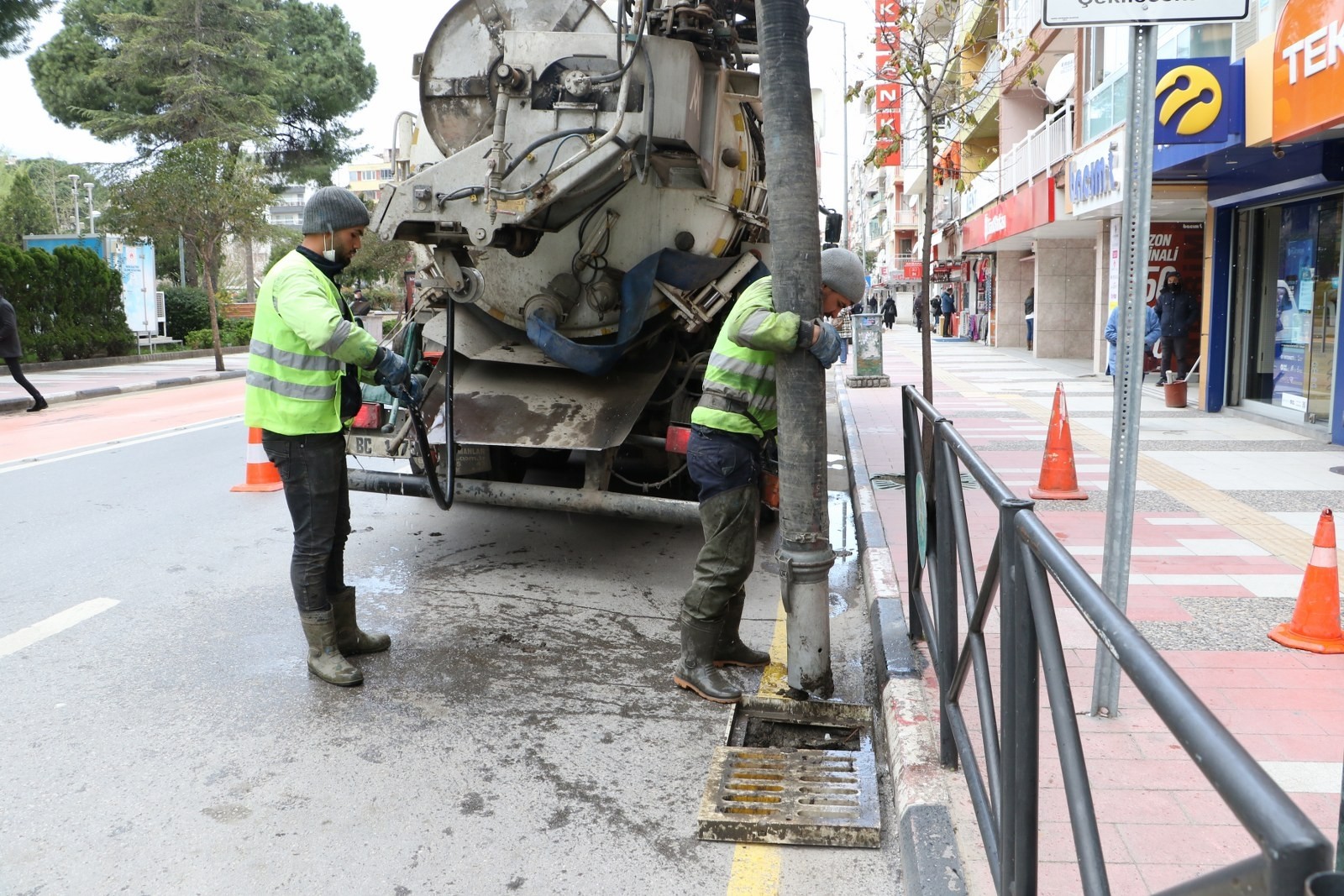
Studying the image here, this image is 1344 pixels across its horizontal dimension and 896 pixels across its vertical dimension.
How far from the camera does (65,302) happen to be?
21.8 meters

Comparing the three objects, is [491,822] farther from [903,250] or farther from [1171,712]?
[903,250]

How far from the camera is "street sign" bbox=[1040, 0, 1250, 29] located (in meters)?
3.25

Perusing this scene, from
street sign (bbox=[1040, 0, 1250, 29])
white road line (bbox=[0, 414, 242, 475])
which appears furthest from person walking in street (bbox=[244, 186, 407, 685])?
white road line (bbox=[0, 414, 242, 475])

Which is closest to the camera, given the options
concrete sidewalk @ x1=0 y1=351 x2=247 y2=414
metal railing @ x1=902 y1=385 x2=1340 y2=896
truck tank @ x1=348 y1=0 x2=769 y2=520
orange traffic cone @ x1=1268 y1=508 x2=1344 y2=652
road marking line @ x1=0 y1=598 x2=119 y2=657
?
metal railing @ x1=902 y1=385 x2=1340 y2=896

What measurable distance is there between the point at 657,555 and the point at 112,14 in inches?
1290

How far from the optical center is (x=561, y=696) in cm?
427

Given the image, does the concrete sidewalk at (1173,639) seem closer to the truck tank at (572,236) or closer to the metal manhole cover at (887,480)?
the metal manhole cover at (887,480)

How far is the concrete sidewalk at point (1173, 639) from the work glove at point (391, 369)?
2.36m

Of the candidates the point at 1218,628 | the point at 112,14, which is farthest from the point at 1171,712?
the point at 112,14

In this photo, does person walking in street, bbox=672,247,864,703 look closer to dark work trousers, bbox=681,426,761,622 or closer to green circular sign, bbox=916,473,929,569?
dark work trousers, bbox=681,426,761,622

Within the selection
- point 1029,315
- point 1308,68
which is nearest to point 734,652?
point 1308,68

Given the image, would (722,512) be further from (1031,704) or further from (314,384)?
(1031,704)

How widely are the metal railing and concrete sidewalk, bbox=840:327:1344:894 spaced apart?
0.07 meters

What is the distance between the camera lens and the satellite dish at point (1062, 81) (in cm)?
1848
